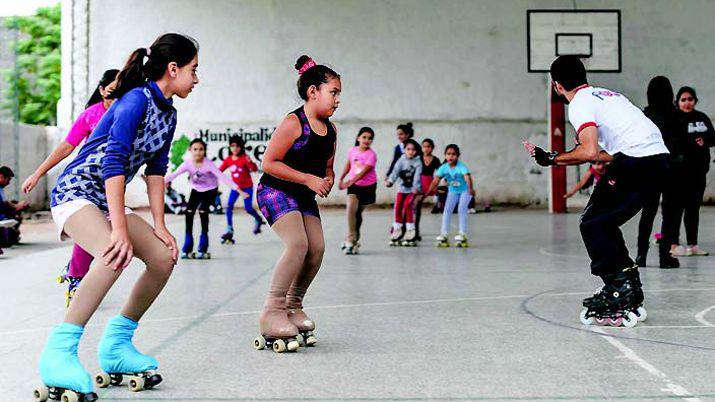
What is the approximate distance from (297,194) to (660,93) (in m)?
5.66

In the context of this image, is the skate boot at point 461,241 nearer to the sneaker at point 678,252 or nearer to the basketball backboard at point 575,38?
the sneaker at point 678,252

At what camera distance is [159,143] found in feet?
16.0

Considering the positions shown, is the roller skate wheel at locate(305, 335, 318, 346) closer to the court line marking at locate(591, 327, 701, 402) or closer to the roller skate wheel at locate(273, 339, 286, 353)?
the roller skate wheel at locate(273, 339, 286, 353)

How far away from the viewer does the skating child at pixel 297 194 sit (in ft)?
19.6

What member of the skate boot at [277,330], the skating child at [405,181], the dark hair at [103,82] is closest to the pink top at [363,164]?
the skating child at [405,181]

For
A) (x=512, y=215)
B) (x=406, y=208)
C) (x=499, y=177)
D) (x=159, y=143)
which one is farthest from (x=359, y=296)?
(x=499, y=177)

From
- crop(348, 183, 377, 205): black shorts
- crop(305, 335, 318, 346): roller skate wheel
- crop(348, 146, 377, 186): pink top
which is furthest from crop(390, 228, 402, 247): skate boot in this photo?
crop(305, 335, 318, 346): roller skate wheel

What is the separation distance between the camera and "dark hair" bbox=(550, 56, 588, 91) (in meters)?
6.78

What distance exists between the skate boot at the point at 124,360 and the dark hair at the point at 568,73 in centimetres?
349

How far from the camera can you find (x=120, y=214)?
4.52 metres

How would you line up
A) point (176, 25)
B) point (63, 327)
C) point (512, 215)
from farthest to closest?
point (176, 25)
point (512, 215)
point (63, 327)

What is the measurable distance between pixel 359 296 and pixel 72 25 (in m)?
20.3

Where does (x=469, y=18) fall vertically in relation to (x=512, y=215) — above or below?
above

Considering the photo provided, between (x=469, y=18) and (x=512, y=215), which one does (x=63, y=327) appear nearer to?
(x=512, y=215)
